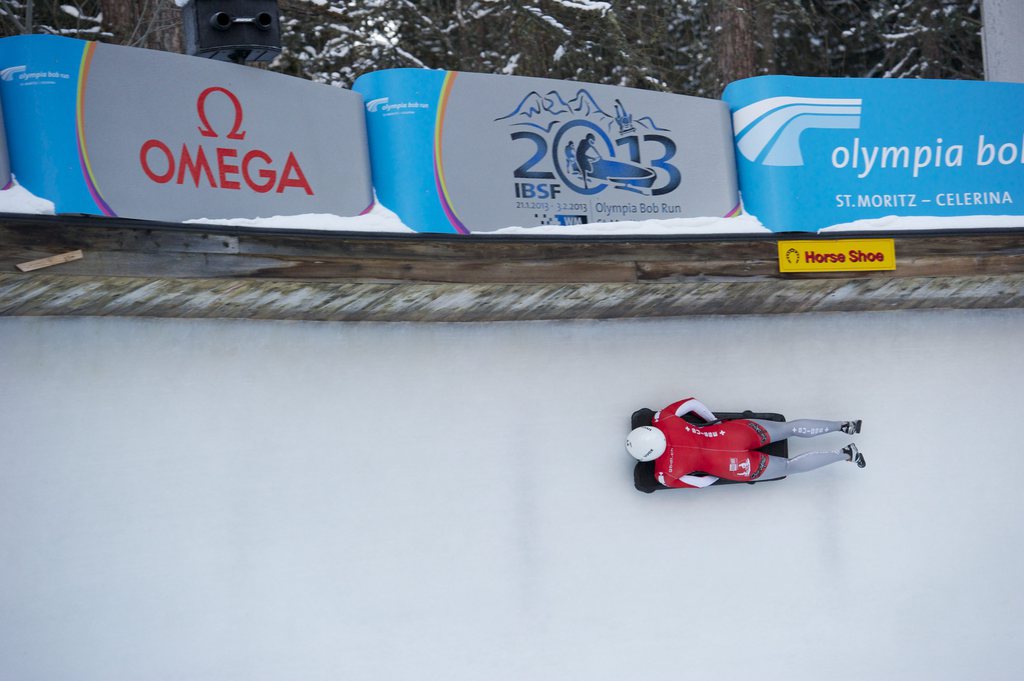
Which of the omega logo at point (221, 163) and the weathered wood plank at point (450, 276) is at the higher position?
the omega logo at point (221, 163)

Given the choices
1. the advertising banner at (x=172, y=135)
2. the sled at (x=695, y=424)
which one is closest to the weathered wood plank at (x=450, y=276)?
the advertising banner at (x=172, y=135)

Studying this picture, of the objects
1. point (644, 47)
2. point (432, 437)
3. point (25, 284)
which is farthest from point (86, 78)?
point (644, 47)

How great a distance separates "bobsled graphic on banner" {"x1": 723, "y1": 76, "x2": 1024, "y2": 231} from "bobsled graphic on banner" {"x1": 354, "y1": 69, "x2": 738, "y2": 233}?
16cm

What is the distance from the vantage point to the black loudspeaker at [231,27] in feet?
12.0

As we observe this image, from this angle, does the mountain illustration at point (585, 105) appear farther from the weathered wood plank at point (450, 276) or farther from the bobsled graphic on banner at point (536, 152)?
the weathered wood plank at point (450, 276)

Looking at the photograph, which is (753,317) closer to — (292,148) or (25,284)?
(292,148)

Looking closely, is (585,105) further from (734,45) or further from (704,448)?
(734,45)

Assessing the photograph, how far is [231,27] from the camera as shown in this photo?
366 centimetres

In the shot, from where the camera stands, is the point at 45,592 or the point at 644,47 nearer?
the point at 45,592

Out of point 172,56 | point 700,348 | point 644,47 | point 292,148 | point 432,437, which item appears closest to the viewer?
point 172,56

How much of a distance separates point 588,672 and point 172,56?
299cm

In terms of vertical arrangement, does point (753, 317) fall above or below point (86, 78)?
below

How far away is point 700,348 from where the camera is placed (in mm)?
4922

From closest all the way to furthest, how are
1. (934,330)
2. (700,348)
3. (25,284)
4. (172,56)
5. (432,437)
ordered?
(25,284)
(172,56)
(432,437)
(700,348)
(934,330)
